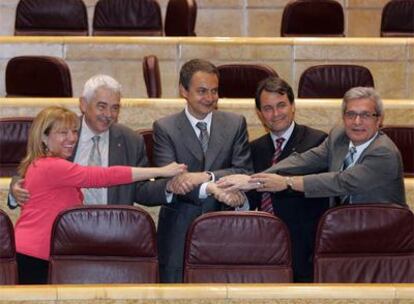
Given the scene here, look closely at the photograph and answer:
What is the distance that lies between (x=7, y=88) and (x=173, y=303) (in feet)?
11.7

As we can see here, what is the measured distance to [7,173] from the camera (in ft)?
19.3

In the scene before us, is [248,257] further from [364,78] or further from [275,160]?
[364,78]

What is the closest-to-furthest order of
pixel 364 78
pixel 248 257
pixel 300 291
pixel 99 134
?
1. pixel 300 291
2. pixel 248 257
3. pixel 99 134
4. pixel 364 78

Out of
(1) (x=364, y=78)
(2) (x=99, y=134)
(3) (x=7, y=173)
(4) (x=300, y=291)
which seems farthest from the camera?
(1) (x=364, y=78)

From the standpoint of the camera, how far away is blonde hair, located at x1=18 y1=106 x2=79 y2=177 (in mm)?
4582

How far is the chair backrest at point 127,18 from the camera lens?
347 inches

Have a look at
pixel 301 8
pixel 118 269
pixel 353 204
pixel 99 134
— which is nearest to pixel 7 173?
pixel 99 134

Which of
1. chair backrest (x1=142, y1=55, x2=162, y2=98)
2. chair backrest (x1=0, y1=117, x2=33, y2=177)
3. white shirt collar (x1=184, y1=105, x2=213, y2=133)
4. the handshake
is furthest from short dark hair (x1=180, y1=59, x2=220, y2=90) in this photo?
chair backrest (x1=142, y1=55, x2=162, y2=98)

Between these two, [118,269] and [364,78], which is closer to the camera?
[118,269]

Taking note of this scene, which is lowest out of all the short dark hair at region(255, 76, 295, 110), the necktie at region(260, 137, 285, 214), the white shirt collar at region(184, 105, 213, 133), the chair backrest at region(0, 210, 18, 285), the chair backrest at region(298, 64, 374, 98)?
the chair backrest at region(0, 210, 18, 285)

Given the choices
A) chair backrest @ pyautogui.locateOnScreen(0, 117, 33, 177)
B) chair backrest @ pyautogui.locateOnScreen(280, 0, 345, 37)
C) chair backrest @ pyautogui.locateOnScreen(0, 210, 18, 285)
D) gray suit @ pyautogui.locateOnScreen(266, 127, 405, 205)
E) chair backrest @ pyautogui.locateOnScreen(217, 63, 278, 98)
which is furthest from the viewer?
chair backrest @ pyautogui.locateOnScreen(280, 0, 345, 37)

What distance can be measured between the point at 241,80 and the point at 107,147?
2.18m

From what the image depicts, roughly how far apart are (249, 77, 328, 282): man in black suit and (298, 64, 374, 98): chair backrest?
2.01 meters

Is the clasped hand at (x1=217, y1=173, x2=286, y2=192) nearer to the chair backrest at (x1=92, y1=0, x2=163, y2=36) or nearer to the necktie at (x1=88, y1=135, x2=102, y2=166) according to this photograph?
the necktie at (x1=88, y1=135, x2=102, y2=166)
